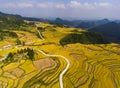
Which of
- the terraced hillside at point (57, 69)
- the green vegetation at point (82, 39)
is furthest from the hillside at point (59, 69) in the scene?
the green vegetation at point (82, 39)

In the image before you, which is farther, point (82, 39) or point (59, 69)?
point (82, 39)

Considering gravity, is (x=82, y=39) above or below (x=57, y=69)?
below

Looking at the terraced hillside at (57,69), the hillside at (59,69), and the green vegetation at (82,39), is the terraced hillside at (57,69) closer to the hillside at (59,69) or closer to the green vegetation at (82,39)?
the hillside at (59,69)

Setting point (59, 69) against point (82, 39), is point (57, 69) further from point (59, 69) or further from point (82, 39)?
point (82, 39)

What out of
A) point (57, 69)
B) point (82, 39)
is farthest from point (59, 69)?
point (82, 39)

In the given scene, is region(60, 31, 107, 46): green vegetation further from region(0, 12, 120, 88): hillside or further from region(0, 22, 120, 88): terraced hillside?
region(0, 22, 120, 88): terraced hillside

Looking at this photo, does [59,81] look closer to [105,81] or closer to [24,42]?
[105,81]

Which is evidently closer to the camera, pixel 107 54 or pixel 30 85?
pixel 30 85

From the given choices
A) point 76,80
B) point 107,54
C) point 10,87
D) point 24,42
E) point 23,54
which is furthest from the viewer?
point 24,42

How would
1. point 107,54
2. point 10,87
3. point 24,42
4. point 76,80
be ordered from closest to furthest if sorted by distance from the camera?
1. point 10,87
2. point 76,80
3. point 107,54
4. point 24,42

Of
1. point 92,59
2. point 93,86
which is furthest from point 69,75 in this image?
point 92,59

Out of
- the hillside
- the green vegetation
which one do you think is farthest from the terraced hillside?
the green vegetation
